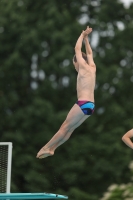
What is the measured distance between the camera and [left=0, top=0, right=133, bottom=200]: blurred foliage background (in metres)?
29.6

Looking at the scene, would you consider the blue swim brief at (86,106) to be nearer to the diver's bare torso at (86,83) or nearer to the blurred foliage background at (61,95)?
the diver's bare torso at (86,83)

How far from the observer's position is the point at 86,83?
1184 centimetres

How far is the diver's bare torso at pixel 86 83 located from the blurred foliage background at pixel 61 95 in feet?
55.8

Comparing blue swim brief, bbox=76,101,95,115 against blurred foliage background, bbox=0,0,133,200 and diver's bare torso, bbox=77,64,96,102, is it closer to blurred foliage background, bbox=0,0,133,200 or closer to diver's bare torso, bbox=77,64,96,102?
diver's bare torso, bbox=77,64,96,102

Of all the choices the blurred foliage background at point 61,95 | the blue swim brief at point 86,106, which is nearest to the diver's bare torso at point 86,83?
the blue swim brief at point 86,106

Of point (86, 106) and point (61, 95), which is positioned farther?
point (61, 95)

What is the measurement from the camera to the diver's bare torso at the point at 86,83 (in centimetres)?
1182

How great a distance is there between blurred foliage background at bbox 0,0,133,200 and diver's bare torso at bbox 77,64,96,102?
17.0 meters

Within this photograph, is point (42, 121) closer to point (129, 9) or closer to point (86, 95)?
point (129, 9)

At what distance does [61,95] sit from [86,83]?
1891 cm

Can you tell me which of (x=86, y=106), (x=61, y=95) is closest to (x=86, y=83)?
(x=86, y=106)

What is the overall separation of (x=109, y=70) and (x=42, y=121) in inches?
142

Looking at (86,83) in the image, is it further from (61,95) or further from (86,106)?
(61,95)

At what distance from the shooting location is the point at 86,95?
11.8 m
